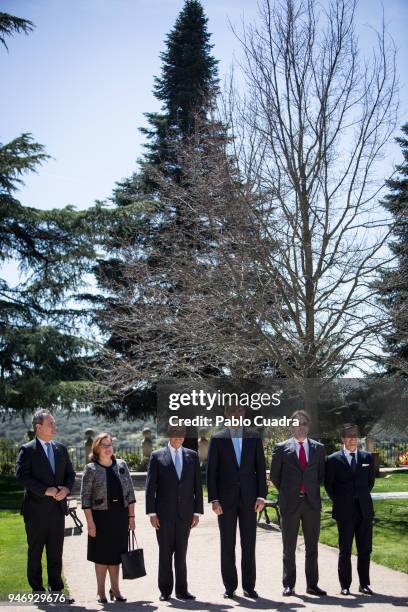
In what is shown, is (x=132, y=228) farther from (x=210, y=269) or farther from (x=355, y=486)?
(x=355, y=486)

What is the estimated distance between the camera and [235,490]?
334 inches

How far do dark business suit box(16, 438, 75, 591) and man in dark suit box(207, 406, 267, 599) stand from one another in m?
1.61

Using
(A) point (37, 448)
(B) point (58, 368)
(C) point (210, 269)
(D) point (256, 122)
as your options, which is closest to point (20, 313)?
→ (B) point (58, 368)

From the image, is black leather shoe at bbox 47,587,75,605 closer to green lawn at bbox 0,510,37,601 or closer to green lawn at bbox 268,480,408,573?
green lawn at bbox 0,510,37,601

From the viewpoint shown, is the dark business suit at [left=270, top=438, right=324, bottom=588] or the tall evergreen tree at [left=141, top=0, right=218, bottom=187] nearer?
the dark business suit at [left=270, top=438, right=324, bottom=588]

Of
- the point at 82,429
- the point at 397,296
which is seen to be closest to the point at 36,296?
the point at 82,429

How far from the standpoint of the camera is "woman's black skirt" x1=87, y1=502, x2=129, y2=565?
7941 millimetres

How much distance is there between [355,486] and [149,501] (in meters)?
2.24

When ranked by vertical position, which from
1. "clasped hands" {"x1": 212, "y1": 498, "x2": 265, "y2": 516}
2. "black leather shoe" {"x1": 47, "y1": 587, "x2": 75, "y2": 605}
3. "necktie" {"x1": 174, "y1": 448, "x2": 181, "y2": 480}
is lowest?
"black leather shoe" {"x1": 47, "y1": 587, "x2": 75, "y2": 605}

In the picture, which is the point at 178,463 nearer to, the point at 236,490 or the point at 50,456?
the point at 236,490

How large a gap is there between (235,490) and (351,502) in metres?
1.25

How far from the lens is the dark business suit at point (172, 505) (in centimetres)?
808

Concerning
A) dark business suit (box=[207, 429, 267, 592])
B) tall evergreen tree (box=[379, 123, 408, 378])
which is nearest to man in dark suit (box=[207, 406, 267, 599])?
dark business suit (box=[207, 429, 267, 592])

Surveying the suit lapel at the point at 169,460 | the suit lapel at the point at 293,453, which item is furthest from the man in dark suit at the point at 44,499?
the suit lapel at the point at 293,453
